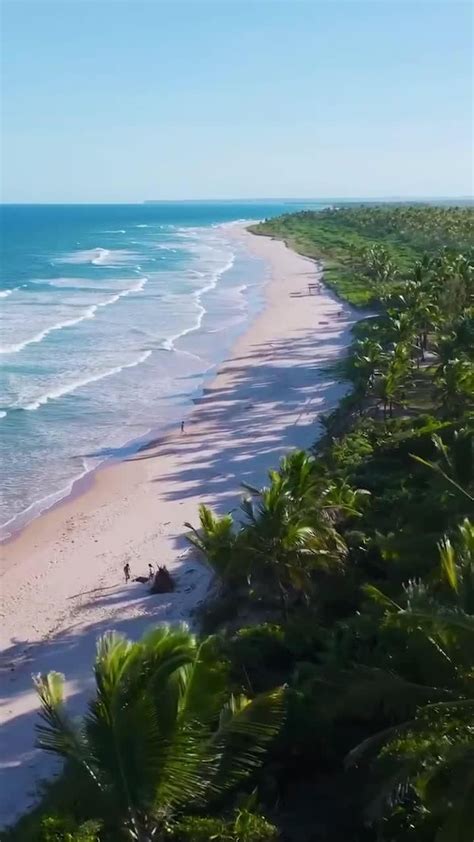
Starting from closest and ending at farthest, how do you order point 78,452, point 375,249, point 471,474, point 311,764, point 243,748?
point 243,748
point 311,764
point 471,474
point 78,452
point 375,249

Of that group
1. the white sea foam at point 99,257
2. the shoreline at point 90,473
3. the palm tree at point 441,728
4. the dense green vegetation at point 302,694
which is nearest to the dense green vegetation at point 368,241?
the shoreline at point 90,473

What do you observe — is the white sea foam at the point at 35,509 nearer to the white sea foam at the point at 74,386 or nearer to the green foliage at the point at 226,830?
the white sea foam at the point at 74,386

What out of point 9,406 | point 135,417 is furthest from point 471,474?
point 9,406

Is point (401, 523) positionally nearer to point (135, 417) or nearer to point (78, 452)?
point (78, 452)

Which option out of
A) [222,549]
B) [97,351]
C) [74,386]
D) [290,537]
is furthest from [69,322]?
[290,537]

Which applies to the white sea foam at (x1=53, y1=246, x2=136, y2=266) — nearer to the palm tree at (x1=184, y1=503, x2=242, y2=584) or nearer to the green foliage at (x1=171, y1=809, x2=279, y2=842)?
the palm tree at (x1=184, y1=503, x2=242, y2=584)

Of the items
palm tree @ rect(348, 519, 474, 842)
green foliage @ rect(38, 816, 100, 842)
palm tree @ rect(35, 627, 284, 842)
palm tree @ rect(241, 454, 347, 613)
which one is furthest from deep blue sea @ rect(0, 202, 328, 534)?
palm tree @ rect(348, 519, 474, 842)
